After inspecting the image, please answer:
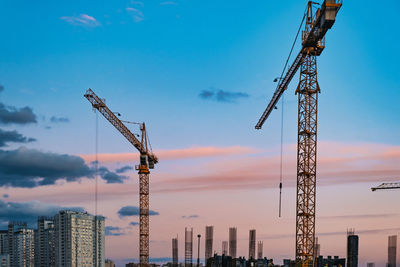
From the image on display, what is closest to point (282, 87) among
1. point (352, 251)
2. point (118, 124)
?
point (118, 124)

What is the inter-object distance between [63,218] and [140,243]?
33633mm

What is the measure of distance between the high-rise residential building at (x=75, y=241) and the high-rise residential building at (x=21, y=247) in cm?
2032

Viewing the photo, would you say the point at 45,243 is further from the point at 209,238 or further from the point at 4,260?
the point at 209,238

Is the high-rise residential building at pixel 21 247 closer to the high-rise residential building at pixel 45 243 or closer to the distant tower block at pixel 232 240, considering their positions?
the high-rise residential building at pixel 45 243

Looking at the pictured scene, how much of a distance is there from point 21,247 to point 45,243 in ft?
38.0

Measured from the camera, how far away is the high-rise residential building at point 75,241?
111438 millimetres

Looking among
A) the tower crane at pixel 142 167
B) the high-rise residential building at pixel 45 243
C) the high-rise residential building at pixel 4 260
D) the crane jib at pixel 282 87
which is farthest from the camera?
the high-rise residential building at pixel 45 243

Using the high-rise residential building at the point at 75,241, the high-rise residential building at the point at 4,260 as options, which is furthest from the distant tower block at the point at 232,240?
the high-rise residential building at the point at 4,260

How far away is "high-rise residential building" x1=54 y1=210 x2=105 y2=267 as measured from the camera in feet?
366

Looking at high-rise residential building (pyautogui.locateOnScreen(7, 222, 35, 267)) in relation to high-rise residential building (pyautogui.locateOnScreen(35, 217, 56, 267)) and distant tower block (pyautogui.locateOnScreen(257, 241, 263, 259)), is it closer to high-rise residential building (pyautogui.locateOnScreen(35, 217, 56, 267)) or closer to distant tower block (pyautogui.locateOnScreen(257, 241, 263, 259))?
high-rise residential building (pyautogui.locateOnScreen(35, 217, 56, 267))

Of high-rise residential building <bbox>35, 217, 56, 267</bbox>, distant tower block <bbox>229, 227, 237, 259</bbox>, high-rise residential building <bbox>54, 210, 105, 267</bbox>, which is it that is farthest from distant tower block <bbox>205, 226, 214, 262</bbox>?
high-rise residential building <bbox>35, 217, 56, 267</bbox>

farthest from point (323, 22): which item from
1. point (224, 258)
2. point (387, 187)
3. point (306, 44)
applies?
point (224, 258)

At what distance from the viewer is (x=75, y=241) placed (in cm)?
11175

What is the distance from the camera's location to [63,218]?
370 ft
